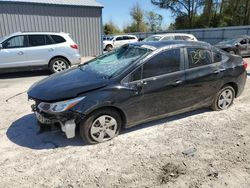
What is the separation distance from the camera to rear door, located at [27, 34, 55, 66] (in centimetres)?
830

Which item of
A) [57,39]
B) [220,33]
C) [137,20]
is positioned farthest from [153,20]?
[57,39]

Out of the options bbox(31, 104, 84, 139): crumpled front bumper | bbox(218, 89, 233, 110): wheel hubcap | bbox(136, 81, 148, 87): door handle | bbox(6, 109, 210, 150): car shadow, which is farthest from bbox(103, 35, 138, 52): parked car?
bbox(31, 104, 84, 139): crumpled front bumper

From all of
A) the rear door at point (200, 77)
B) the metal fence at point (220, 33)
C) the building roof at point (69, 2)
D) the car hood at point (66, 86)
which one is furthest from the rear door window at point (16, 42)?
the metal fence at point (220, 33)

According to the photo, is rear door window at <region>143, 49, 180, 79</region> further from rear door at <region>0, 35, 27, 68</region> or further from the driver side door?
the driver side door

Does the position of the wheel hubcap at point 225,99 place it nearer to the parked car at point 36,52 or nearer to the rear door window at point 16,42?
the parked car at point 36,52

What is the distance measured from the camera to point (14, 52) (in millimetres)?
8062

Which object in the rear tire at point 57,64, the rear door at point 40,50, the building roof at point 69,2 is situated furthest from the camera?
the building roof at point 69,2

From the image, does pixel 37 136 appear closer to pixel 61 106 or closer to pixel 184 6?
pixel 61 106

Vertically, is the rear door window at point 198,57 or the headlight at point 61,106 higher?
the rear door window at point 198,57

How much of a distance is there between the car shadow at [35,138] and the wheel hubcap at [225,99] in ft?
9.79

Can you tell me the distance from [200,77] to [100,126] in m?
2.09

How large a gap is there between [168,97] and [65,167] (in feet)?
6.63

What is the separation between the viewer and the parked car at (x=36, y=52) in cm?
806

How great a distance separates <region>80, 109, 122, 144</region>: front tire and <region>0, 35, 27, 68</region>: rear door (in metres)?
5.96
